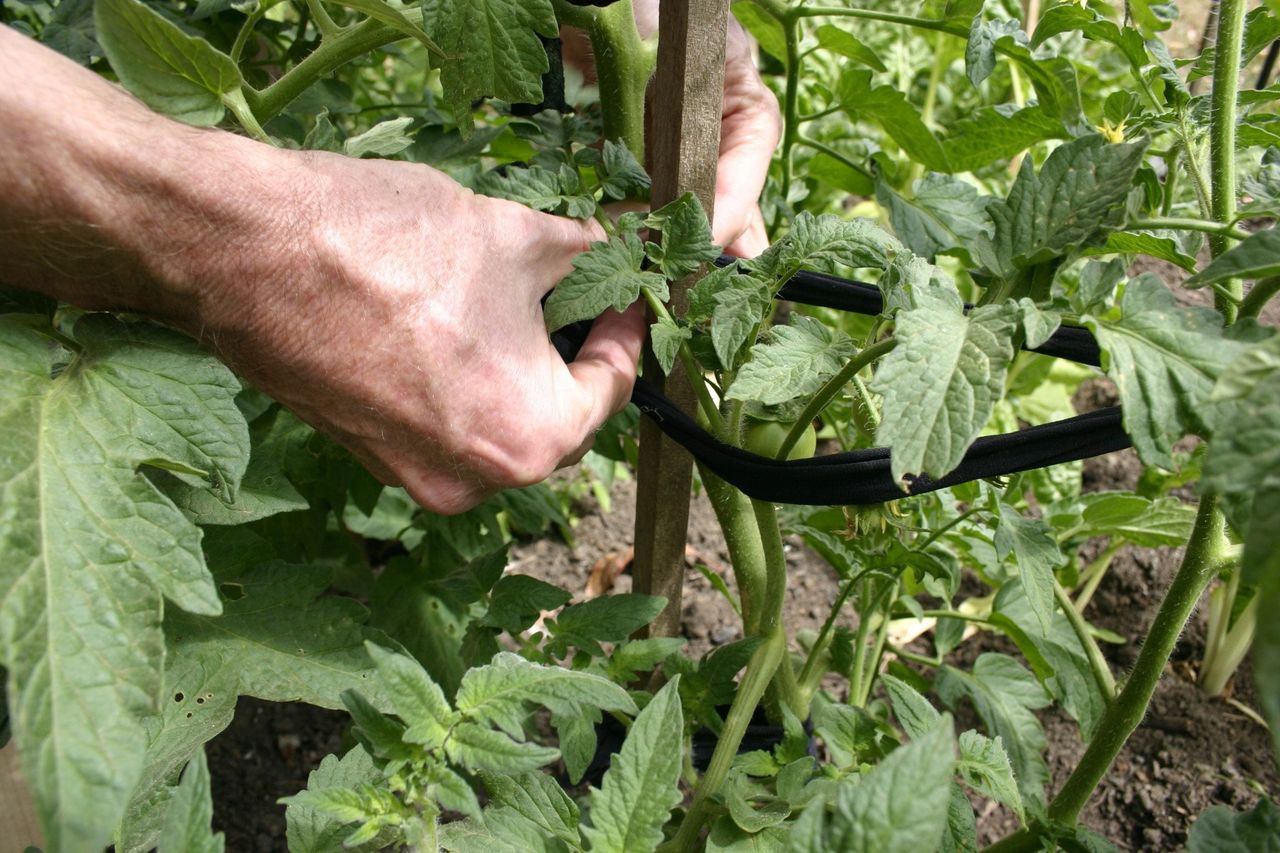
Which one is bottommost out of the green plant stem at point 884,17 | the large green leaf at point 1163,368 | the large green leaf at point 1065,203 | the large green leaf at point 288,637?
the large green leaf at point 288,637

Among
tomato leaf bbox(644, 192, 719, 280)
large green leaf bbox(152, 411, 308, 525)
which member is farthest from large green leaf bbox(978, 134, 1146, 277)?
large green leaf bbox(152, 411, 308, 525)

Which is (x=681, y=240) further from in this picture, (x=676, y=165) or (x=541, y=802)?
(x=541, y=802)

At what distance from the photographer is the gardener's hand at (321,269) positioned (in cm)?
91

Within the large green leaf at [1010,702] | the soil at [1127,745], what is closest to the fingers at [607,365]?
the large green leaf at [1010,702]

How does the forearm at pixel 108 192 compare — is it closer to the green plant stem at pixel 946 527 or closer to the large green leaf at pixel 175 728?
the large green leaf at pixel 175 728

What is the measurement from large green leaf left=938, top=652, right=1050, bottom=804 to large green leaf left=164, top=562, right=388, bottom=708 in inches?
31.8

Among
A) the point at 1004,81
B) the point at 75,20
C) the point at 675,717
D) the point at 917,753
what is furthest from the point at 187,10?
the point at 1004,81

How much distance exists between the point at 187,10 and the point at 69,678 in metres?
1.33

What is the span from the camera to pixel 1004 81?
10.1 feet

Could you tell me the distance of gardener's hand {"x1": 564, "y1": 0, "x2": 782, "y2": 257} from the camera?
1271 mm

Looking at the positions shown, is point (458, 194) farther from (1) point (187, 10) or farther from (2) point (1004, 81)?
(2) point (1004, 81)

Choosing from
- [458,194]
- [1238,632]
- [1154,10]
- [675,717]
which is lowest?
[1238,632]

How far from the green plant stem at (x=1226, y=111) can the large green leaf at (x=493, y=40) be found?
628 millimetres

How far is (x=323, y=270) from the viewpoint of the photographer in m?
0.98
